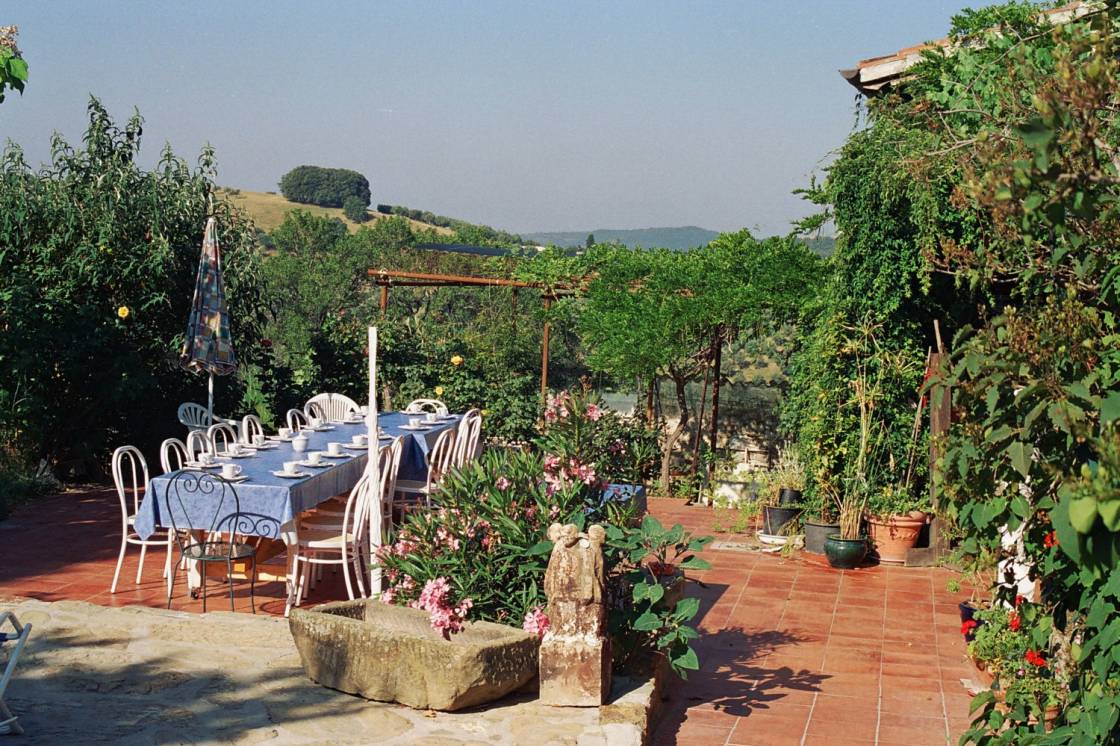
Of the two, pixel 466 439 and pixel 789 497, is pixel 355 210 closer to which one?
pixel 789 497

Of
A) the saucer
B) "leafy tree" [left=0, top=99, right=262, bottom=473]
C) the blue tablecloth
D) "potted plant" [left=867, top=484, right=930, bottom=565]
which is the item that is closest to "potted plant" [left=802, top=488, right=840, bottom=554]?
"potted plant" [left=867, top=484, right=930, bottom=565]

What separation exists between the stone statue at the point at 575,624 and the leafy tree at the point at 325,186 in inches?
1684

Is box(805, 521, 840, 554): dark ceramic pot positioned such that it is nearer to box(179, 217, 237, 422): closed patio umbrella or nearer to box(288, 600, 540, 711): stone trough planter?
box(288, 600, 540, 711): stone trough planter

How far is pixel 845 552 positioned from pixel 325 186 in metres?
42.4

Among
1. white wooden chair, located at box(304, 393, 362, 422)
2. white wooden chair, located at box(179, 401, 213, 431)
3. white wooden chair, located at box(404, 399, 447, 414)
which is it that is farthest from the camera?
white wooden chair, located at box(304, 393, 362, 422)

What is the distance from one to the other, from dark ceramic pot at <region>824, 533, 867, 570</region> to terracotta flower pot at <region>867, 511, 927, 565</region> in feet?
0.67

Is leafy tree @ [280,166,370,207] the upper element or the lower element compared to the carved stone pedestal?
upper

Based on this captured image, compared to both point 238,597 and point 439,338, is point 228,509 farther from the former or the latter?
point 439,338

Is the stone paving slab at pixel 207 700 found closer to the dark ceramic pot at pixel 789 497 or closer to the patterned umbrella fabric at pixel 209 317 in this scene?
the patterned umbrella fabric at pixel 209 317

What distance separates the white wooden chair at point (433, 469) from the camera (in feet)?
24.6

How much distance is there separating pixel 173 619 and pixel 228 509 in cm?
82

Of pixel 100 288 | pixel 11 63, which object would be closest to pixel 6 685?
pixel 11 63

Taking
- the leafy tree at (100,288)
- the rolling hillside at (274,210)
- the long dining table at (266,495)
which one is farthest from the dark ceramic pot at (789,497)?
the rolling hillside at (274,210)

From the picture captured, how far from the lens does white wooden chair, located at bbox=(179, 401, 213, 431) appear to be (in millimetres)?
8570
